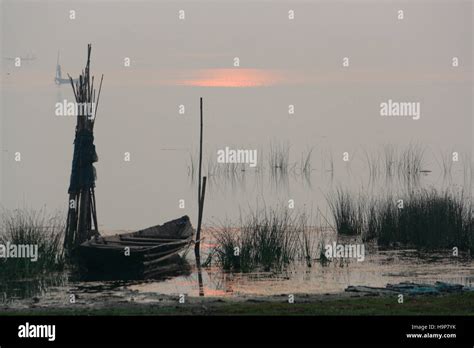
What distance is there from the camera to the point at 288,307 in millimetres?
19016

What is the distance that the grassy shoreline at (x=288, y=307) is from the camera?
1845 cm

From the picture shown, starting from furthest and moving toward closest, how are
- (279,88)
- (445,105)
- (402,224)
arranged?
(279,88) → (445,105) → (402,224)

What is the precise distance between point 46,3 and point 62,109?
3069 cm

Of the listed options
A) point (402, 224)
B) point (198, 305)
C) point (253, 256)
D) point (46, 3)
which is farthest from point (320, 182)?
point (198, 305)

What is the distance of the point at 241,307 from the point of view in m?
19.1

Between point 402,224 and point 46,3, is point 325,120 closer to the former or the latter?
point 46,3

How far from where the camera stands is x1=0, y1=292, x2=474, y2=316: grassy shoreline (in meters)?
18.5
